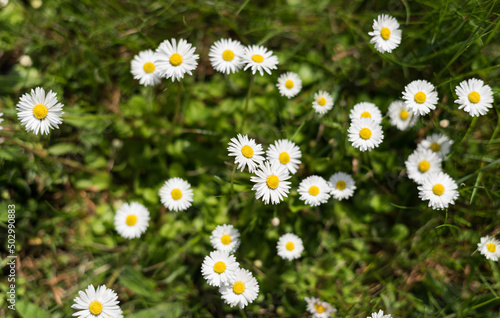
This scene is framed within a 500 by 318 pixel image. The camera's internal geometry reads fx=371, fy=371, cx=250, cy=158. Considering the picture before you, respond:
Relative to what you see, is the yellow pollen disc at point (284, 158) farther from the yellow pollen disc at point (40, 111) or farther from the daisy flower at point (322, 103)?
the yellow pollen disc at point (40, 111)

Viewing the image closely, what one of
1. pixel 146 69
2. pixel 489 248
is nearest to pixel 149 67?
pixel 146 69

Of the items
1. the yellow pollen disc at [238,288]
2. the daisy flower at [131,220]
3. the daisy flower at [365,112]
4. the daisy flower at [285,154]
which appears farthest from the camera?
the daisy flower at [131,220]

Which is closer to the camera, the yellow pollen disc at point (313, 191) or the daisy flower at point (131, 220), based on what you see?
the yellow pollen disc at point (313, 191)

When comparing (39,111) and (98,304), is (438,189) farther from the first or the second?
(39,111)

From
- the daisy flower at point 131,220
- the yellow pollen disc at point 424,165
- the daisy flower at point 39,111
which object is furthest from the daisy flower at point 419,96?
the daisy flower at point 39,111

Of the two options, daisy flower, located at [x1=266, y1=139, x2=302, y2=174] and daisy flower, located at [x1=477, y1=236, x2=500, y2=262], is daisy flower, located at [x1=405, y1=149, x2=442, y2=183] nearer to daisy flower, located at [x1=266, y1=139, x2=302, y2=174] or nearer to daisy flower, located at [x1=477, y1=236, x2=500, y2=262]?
daisy flower, located at [x1=477, y1=236, x2=500, y2=262]

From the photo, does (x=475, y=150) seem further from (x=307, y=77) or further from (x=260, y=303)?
(x=260, y=303)

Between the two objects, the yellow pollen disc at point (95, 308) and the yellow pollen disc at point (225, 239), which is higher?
the yellow pollen disc at point (225, 239)

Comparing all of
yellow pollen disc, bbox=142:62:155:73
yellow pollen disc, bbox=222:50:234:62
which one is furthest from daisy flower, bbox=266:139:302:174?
yellow pollen disc, bbox=142:62:155:73
